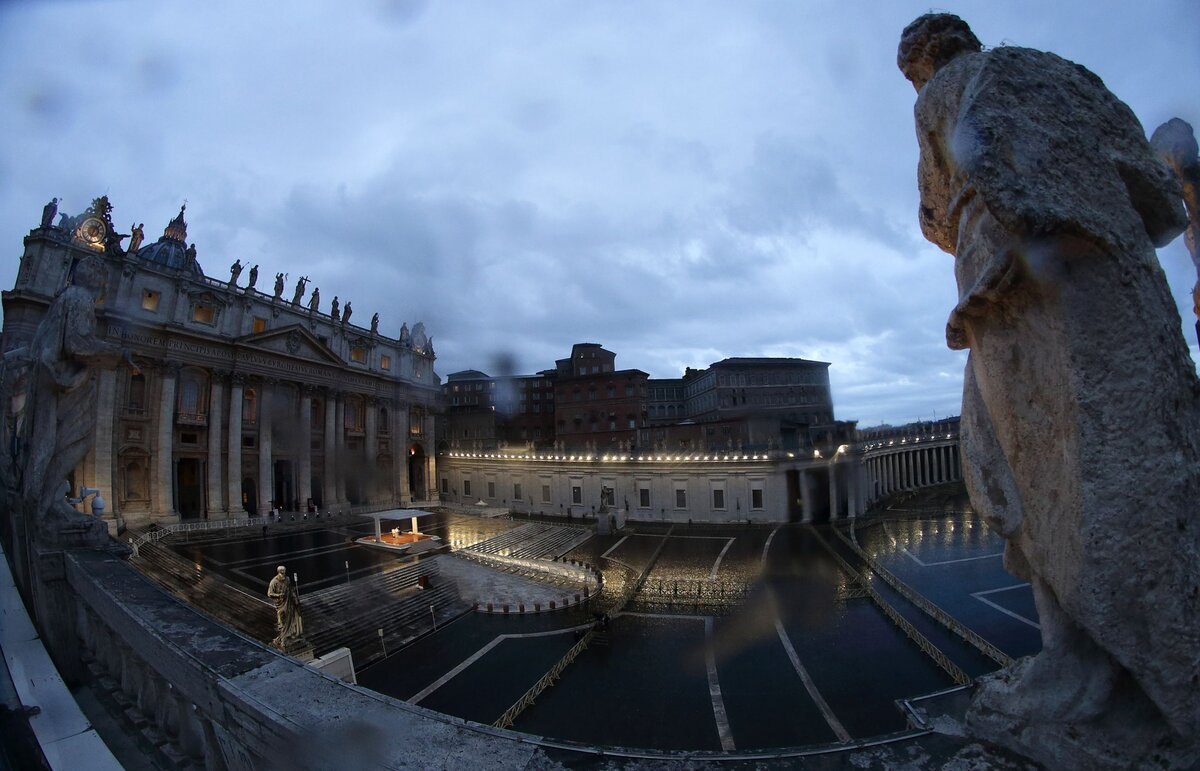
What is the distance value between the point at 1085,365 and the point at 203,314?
5023 centimetres

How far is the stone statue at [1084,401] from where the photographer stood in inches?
107

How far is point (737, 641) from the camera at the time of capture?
16031mm

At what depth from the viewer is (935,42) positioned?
405 cm

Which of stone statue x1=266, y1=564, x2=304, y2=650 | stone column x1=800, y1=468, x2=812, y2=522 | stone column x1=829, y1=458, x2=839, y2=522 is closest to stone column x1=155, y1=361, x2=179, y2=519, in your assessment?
stone statue x1=266, y1=564, x2=304, y2=650

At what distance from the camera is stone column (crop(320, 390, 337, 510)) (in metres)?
44.3

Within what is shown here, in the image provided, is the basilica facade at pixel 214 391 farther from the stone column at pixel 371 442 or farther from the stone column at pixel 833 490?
the stone column at pixel 833 490

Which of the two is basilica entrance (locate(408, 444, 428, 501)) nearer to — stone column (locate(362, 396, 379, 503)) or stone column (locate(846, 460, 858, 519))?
stone column (locate(362, 396, 379, 503))

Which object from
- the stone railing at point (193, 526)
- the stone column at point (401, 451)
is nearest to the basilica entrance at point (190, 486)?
the stone railing at point (193, 526)

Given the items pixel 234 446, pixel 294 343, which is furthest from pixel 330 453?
pixel 294 343

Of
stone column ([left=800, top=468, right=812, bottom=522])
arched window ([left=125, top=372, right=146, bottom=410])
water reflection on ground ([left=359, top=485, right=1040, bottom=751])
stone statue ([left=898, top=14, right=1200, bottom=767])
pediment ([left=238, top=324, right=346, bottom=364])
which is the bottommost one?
Answer: water reflection on ground ([left=359, top=485, right=1040, bottom=751])

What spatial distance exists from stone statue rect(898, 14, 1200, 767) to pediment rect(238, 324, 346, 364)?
47540 mm

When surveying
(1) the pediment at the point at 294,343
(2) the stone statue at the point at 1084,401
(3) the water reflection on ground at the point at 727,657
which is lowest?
(3) the water reflection on ground at the point at 727,657

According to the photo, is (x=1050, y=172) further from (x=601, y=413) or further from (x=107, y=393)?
(x=601, y=413)

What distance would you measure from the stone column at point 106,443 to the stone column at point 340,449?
51.7ft
